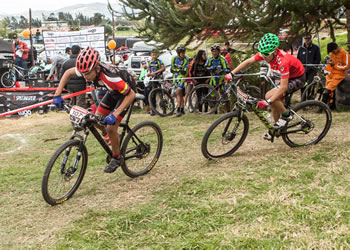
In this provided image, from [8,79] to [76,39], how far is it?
4133mm

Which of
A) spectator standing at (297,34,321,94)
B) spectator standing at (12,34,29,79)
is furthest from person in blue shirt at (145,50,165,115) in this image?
spectator standing at (12,34,29,79)

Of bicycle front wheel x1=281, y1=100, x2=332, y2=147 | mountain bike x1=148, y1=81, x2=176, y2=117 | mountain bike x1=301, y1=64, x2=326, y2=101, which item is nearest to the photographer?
bicycle front wheel x1=281, y1=100, x2=332, y2=147

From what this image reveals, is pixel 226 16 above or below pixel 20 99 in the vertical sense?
above

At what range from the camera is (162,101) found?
11.3 metres

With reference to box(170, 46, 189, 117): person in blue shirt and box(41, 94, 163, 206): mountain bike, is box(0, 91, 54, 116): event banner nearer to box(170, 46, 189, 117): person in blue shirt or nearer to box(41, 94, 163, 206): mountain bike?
box(170, 46, 189, 117): person in blue shirt

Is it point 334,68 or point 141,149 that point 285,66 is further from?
point 334,68

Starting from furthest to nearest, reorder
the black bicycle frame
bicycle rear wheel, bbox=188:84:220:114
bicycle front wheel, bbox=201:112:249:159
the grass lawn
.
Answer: bicycle rear wheel, bbox=188:84:220:114 → bicycle front wheel, bbox=201:112:249:159 → the black bicycle frame → the grass lawn

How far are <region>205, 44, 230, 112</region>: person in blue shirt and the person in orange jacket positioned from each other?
272 centimetres

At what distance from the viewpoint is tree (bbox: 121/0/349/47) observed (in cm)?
922

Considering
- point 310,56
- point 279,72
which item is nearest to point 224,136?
point 279,72

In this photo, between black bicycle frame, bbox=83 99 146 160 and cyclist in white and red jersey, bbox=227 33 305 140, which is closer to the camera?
black bicycle frame, bbox=83 99 146 160

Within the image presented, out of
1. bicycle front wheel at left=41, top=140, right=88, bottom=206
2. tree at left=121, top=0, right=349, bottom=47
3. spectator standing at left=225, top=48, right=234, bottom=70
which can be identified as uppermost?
tree at left=121, top=0, right=349, bottom=47

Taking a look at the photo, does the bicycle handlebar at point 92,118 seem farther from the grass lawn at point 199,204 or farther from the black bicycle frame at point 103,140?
the grass lawn at point 199,204

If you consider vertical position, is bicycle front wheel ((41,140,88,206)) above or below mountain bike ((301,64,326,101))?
below
